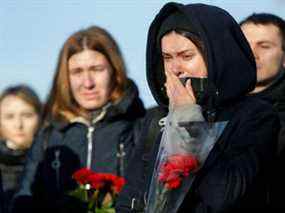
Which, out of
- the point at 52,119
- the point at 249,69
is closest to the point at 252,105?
the point at 249,69

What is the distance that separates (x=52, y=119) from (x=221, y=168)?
2.97 m

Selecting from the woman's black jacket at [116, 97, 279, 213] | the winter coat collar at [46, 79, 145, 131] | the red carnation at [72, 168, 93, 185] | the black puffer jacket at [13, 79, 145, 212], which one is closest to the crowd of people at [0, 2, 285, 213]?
the woman's black jacket at [116, 97, 279, 213]

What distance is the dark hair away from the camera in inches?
279

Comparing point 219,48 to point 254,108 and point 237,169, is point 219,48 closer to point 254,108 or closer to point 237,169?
point 254,108

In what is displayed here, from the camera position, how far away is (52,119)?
7090 mm

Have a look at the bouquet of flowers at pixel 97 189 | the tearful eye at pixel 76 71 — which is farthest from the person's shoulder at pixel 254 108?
the tearful eye at pixel 76 71

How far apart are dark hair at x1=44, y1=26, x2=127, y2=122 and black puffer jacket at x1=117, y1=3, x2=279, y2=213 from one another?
2.30 meters

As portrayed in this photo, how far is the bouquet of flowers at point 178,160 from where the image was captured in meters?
4.29

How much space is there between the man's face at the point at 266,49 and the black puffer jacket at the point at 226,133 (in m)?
1.74

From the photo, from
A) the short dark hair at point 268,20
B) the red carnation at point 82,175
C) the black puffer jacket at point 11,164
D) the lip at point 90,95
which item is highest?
the short dark hair at point 268,20

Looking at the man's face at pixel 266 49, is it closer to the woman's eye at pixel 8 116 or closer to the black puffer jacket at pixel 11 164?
the black puffer jacket at pixel 11 164

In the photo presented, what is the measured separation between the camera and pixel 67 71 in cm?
716

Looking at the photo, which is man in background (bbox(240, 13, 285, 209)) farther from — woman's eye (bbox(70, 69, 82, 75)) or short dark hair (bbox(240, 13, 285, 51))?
woman's eye (bbox(70, 69, 82, 75))

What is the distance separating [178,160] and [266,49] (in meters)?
2.52
